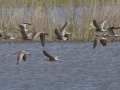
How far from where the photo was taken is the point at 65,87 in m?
12.1

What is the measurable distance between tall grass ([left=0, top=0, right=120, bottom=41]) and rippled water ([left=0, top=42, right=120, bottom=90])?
0.56 meters

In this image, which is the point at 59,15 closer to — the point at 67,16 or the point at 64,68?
the point at 67,16

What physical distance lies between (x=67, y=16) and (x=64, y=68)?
3.42m

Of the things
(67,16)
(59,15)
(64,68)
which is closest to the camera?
(64,68)

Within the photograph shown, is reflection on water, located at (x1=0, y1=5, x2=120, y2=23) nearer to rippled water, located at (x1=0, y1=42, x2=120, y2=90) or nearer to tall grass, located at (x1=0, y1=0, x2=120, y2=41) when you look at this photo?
tall grass, located at (x1=0, y1=0, x2=120, y2=41)

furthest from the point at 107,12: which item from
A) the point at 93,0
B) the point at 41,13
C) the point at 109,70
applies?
the point at 109,70

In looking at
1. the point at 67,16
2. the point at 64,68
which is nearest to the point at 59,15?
the point at 67,16

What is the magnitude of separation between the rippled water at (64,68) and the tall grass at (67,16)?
0.56m

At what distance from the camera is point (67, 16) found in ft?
58.6

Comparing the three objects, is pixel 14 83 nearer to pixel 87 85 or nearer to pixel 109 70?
pixel 87 85

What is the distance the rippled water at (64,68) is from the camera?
40.6 feet

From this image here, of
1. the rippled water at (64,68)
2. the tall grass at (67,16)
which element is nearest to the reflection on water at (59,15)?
the tall grass at (67,16)

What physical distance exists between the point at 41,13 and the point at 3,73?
14.2ft

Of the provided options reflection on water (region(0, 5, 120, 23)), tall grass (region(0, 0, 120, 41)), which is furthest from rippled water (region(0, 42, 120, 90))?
reflection on water (region(0, 5, 120, 23))
